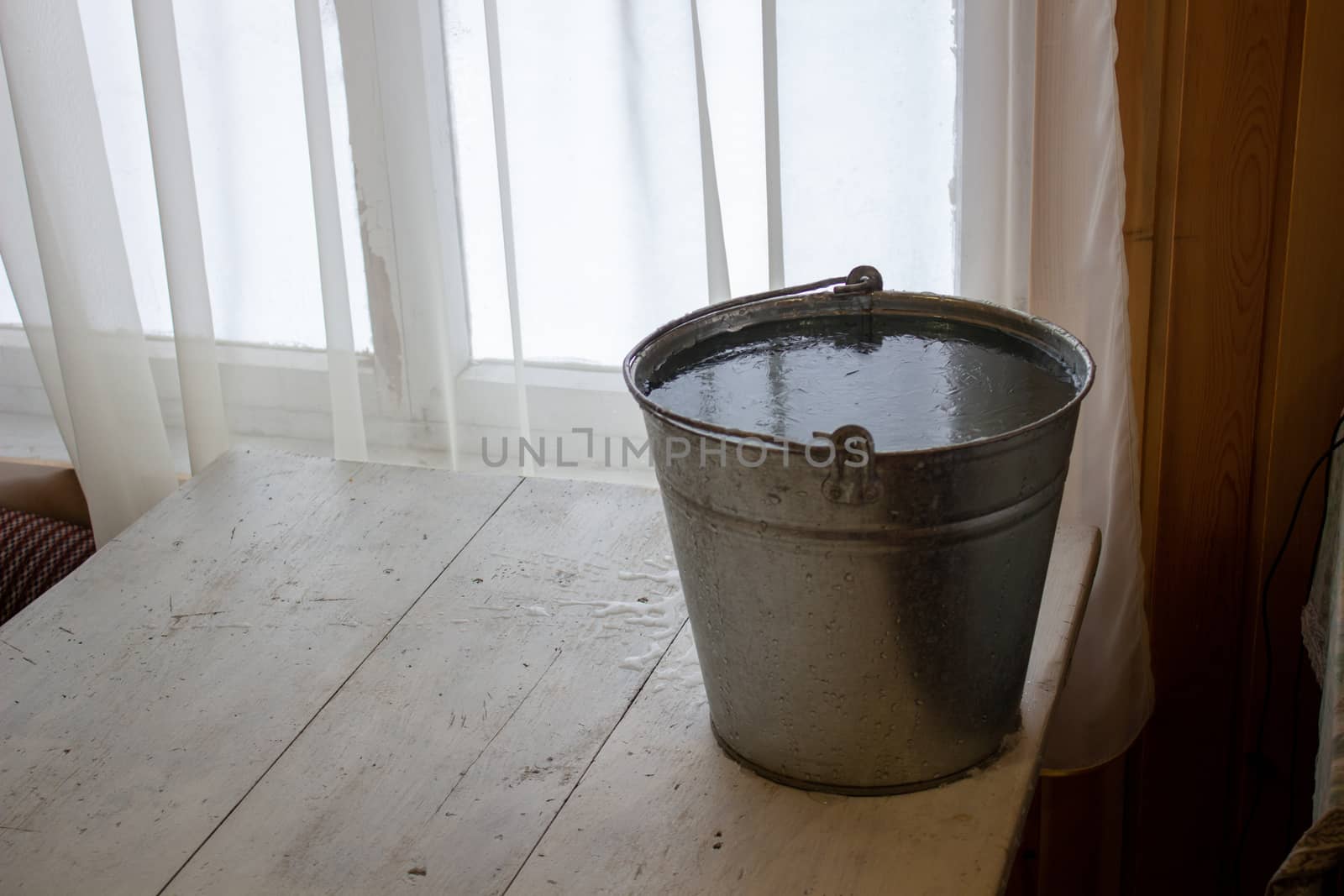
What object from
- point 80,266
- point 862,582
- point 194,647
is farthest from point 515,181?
point 862,582

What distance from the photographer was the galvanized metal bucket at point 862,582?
0.83 meters

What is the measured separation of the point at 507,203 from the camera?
5.03ft

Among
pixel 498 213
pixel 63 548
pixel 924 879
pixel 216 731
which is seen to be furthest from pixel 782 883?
pixel 63 548

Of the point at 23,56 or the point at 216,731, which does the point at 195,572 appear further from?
the point at 23,56

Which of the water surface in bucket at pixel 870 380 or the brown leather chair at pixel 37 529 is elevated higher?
the water surface in bucket at pixel 870 380

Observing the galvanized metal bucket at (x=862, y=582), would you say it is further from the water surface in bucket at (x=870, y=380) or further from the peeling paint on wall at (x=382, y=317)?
the peeling paint on wall at (x=382, y=317)

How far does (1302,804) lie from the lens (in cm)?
143

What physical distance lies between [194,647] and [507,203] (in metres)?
0.62

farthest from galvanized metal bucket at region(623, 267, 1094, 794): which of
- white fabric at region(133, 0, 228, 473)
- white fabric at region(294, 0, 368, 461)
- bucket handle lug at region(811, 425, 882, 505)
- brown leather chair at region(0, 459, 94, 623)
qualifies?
brown leather chair at region(0, 459, 94, 623)

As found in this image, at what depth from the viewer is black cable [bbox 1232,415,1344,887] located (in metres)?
1.32

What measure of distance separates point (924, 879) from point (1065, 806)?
2.43ft

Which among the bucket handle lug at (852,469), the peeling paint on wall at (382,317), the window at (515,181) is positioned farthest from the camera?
the peeling paint on wall at (382,317)

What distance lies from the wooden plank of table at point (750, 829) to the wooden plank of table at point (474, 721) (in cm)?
3

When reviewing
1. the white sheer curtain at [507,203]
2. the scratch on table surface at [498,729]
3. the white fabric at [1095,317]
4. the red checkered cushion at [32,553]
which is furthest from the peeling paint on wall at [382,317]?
the white fabric at [1095,317]
